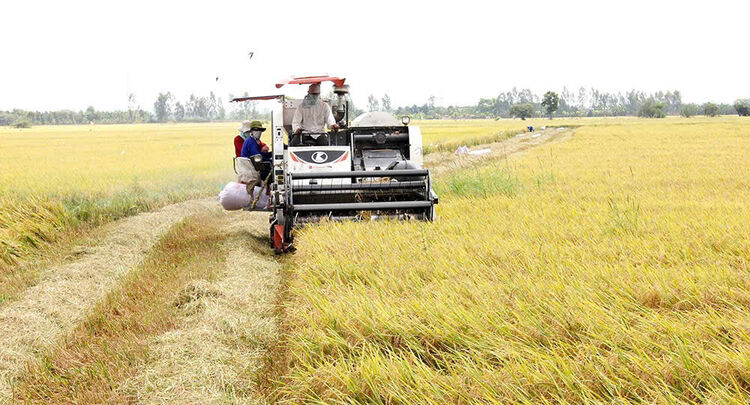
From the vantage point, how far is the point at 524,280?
4.41m

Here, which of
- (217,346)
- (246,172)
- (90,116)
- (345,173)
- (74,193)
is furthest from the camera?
(90,116)

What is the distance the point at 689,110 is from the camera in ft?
426

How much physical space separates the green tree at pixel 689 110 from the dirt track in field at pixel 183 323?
134 meters

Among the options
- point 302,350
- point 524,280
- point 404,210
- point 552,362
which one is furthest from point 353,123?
point 552,362

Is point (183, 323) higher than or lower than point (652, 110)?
higher

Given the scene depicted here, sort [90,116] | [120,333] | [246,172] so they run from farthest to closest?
[90,116], [246,172], [120,333]

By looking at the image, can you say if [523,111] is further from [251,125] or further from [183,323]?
[183,323]

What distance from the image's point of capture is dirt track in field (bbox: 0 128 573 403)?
3953 mm

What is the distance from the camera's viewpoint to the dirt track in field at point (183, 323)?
3.95m

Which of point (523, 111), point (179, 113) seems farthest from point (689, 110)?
point (179, 113)

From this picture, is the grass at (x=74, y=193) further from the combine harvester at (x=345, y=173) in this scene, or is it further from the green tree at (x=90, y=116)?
the green tree at (x=90, y=116)

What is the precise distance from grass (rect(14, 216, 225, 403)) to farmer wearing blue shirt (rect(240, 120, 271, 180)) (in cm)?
176

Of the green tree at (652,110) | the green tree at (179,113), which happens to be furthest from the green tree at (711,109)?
the green tree at (179,113)

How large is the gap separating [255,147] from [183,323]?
4.73m
